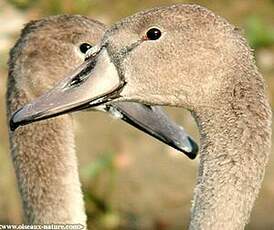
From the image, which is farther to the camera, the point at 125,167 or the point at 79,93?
the point at 125,167

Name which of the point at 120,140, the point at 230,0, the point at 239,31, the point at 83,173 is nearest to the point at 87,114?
the point at 120,140

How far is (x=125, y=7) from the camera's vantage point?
39.1 feet

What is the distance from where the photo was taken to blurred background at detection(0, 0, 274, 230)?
9391 mm

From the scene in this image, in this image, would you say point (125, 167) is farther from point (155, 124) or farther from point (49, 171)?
point (155, 124)

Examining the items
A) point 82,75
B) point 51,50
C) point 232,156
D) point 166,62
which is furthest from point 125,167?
point 232,156

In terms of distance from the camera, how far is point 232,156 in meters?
4.91

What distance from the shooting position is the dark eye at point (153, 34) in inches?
198

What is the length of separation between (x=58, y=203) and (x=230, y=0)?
6.25m

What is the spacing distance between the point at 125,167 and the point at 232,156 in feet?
17.1

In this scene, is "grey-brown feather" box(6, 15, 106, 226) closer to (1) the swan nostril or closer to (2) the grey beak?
(2) the grey beak

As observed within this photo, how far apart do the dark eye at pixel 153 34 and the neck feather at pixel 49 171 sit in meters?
1.34

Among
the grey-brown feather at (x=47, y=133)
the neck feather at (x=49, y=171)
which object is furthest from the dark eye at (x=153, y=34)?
the neck feather at (x=49, y=171)

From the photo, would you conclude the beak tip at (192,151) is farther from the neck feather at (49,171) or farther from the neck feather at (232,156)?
the neck feather at (232,156)

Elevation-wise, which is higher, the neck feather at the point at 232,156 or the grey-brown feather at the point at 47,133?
the grey-brown feather at the point at 47,133
